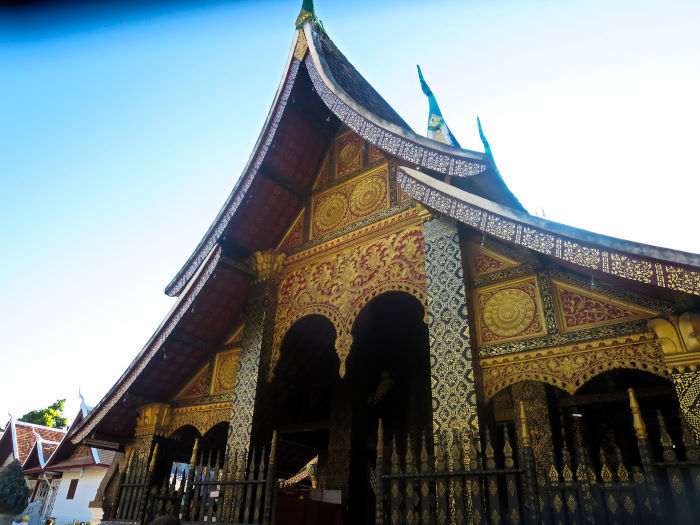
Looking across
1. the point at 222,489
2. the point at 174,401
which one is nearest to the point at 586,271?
the point at 222,489

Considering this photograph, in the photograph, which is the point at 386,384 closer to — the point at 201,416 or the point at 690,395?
the point at 201,416

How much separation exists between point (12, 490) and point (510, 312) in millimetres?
4486

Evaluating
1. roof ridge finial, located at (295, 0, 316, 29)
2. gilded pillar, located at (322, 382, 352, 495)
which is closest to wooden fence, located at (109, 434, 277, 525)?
gilded pillar, located at (322, 382, 352, 495)

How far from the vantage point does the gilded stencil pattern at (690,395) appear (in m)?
3.07

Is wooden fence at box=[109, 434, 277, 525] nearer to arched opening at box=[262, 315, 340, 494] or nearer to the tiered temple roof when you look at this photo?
arched opening at box=[262, 315, 340, 494]

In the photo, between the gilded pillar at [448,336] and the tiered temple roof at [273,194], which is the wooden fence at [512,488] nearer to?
the gilded pillar at [448,336]

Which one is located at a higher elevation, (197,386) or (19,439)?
(19,439)

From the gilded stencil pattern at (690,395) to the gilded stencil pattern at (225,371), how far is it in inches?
182

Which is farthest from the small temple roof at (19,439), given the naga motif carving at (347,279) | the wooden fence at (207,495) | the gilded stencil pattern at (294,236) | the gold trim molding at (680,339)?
the gold trim molding at (680,339)

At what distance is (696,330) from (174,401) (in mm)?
5873

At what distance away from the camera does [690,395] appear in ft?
10.3

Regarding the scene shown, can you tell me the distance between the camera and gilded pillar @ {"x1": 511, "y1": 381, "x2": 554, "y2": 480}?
211 inches

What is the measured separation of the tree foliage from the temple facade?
1065 millimetres

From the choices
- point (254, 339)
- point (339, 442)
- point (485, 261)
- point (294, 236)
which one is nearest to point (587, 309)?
point (485, 261)
